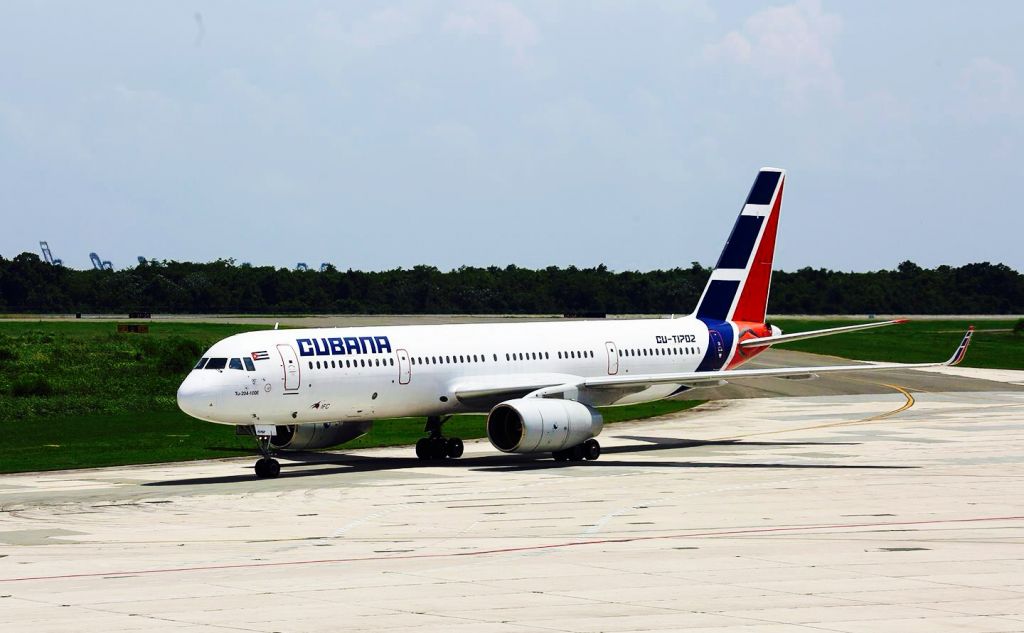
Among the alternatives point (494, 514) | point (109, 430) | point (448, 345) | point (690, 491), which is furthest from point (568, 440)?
point (109, 430)

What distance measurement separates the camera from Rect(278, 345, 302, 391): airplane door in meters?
41.2

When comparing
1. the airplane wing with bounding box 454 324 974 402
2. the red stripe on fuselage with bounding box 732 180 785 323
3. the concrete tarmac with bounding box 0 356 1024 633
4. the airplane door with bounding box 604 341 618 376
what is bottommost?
the concrete tarmac with bounding box 0 356 1024 633

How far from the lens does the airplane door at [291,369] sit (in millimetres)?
41250

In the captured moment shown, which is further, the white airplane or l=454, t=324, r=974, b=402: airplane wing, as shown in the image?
l=454, t=324, r=974, b=402: airplane wing

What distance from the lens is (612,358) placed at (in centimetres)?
4978

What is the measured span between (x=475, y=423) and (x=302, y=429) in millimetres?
14747

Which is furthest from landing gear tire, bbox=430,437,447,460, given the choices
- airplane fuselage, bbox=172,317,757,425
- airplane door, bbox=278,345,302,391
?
airplane door, bbox=278,345,302,391

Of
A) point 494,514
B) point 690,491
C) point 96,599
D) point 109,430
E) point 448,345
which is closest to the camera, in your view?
point 96,599

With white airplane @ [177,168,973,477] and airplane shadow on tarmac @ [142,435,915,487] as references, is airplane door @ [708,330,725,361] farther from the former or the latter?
airplane shadow on tarmac @ [142,435,915,487]

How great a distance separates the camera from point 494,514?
32.6 meters

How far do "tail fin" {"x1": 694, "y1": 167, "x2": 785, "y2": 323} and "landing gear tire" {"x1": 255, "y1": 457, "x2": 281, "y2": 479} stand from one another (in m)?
19.2

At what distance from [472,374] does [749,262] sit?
14.2 meters

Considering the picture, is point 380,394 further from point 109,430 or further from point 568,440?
point 109,430

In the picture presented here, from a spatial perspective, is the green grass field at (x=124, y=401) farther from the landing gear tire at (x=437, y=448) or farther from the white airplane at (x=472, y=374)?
the white airplane at (x=472, y=374)
